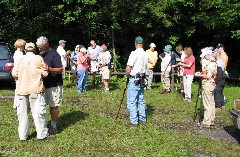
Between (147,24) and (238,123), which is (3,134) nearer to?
(238,123)

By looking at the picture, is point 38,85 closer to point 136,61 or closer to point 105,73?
point 136,61

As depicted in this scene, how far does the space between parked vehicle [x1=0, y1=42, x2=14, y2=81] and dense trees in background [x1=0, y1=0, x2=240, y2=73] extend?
10.6m

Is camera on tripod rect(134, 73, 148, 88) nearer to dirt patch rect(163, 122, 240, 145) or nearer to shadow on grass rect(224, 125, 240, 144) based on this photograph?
dirt patch rect(163, 122, 240, 145)

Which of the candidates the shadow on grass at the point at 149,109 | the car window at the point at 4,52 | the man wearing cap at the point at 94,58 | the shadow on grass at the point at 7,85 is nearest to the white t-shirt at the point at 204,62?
the shadow on grass at the point at 149,109

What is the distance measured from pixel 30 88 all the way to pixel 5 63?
7.32 meters

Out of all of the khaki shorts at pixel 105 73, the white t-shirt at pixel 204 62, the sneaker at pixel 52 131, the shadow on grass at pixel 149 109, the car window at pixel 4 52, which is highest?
the car window at pixel 4 52

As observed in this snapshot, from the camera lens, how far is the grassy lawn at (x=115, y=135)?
7.81 metres

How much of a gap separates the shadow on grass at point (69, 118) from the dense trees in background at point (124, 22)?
14013mm

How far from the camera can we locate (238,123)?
8789 mm

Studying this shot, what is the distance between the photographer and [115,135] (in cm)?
895

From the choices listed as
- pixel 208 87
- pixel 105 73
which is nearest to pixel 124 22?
pixel 105 73

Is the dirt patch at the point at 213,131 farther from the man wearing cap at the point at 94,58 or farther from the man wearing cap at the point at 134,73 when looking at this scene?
the man wearing cap at the point at 94,58

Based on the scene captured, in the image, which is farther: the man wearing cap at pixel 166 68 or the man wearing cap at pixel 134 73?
the man wearing cap at pixel 166 68

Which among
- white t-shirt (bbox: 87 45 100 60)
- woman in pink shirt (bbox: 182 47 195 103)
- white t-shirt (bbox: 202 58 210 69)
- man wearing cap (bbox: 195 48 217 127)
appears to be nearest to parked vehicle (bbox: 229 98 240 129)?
man wearing cap (bbox: 195 48 217 127)
